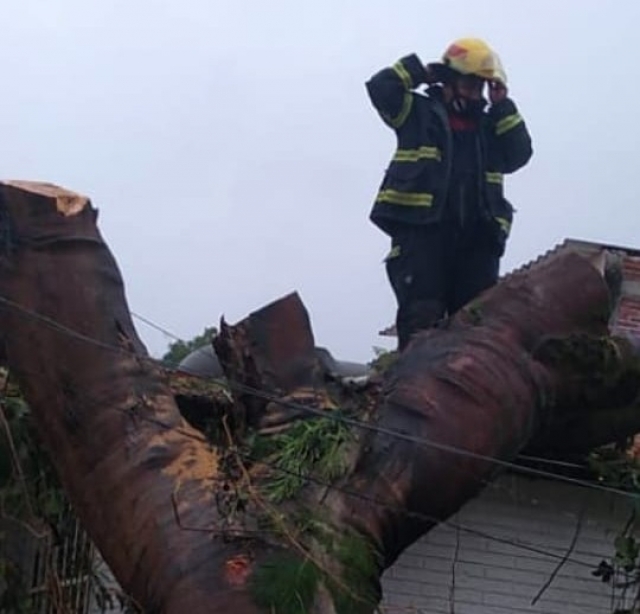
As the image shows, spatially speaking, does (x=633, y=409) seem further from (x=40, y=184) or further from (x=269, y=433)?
(x=40, y=184)

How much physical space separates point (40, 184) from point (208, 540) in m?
1.65

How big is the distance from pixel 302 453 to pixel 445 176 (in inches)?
81.4

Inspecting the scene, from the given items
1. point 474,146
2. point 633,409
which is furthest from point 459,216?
point 633,409

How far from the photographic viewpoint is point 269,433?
5801 millimetres

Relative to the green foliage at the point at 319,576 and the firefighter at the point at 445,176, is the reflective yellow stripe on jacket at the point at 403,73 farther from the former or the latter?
the green foliage at the point at 319,576

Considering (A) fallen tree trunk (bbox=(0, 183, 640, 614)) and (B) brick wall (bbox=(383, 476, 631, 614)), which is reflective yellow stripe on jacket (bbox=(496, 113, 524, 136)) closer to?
(A) fallen tree trunk (bbox=(0, 183, 640, 614))

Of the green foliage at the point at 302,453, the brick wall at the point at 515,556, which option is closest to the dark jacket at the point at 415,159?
the brick wall at the point at 515,556

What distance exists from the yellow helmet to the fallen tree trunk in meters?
1.45

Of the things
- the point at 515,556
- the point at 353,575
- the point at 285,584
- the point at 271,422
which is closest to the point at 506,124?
the point at 515,556

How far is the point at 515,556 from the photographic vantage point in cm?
755

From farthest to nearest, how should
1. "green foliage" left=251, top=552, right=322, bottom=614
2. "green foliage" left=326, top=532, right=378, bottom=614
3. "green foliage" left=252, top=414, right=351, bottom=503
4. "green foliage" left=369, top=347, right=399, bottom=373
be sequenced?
"green foliage" left=369, top=347, right=399, bottom=373
"green foliage" left=252, top=414, right=351, bottom=503
"green foliage" left=326, top=532, right=378, bottom=614
"green foliage" left=251, top=552, right=322, bottom=614

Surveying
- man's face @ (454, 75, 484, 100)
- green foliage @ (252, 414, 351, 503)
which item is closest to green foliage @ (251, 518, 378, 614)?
green foliage @ (252, 414, 351, 503)

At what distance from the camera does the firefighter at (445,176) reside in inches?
282

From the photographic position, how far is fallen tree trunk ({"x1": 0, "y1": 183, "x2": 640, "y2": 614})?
5258mm
